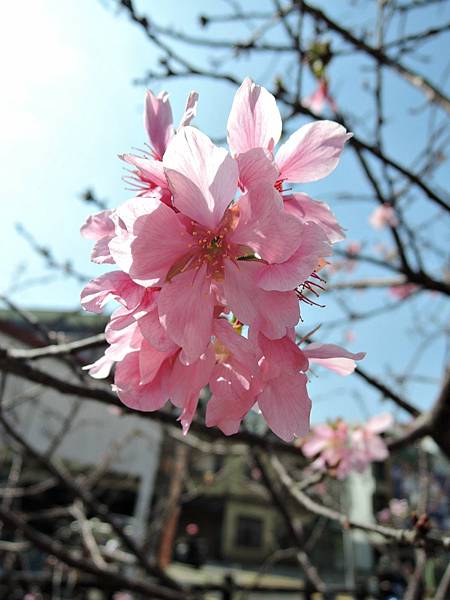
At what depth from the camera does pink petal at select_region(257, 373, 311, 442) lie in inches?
26.6

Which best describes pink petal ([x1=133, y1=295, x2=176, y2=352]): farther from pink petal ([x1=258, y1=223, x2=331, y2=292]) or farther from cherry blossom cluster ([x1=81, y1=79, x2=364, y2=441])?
pink petal ([x1=258, y1=223, x2=331, y2=292])

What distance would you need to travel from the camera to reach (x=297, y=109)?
1509 mm

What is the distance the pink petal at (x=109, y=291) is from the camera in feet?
2.10

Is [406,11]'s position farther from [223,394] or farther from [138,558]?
[138,558]

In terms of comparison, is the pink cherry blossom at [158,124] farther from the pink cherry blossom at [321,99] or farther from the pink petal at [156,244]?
the pink cherry blossom at [321,99]

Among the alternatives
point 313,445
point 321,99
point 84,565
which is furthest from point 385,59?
point 84,565

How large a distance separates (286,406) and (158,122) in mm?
503

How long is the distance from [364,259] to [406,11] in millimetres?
1243

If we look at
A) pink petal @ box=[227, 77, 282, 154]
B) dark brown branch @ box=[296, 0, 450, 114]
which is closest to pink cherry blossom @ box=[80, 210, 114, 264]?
pink petal @ box=[227, 77, 282, 154]

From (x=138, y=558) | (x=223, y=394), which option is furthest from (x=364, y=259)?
(x=223, y=394)

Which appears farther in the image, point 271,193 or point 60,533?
point 60,533

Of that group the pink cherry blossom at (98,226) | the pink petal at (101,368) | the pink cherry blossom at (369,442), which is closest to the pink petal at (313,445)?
the pink cherry blossom at (369,442)

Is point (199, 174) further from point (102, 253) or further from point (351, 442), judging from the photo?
point (351, 442)

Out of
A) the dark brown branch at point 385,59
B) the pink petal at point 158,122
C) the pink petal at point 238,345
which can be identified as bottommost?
the pink petal at point 238,345
